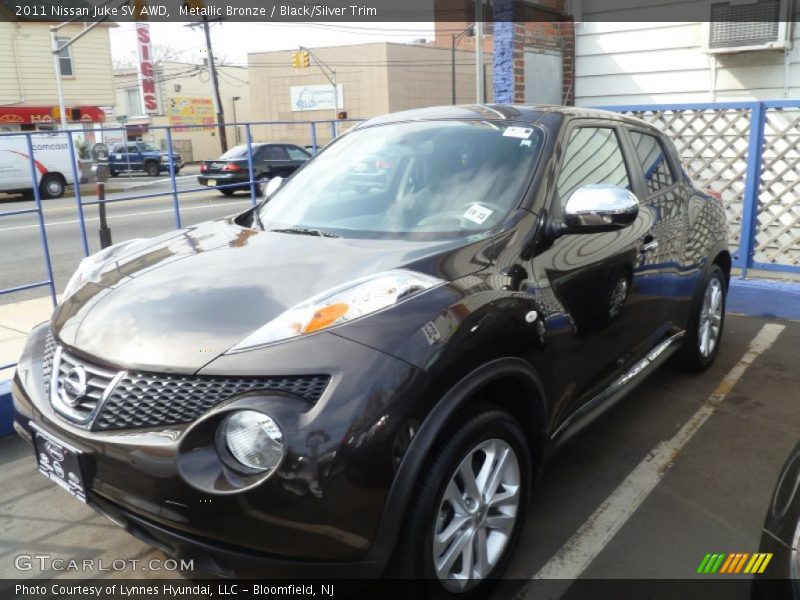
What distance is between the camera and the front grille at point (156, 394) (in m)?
2.09

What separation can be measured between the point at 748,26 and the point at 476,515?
800 centimetres

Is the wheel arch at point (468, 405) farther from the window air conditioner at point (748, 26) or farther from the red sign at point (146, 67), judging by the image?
the red sign at point (146, 67)

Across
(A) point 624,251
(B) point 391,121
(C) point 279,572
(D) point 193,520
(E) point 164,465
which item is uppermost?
(B) point 391,121

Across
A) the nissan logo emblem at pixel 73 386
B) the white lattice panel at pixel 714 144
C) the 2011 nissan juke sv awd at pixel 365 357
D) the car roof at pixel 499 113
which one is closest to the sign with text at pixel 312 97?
the white lattice panel at pixel 714 144

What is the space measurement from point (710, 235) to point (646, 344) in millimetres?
1190

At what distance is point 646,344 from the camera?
3.81m

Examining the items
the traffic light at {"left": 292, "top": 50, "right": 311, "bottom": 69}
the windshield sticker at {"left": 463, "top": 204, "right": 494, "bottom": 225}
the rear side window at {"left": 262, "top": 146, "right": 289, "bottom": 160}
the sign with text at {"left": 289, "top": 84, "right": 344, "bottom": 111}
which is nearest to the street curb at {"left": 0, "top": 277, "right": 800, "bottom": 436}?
the windshield sticker at {"left": 463, "top": 204, "right": 494, "bottom": 225}

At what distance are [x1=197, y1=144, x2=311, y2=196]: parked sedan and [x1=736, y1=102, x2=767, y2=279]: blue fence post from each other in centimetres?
1243

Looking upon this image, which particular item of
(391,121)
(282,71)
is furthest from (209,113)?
(391,121)

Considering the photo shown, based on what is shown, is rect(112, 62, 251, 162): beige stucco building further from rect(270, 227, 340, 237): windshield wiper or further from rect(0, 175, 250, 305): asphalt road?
rect(270, 227, 340, 237): windshield wiper

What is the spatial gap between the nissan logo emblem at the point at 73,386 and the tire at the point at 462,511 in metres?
1.13

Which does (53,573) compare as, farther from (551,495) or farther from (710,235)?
(710,235)

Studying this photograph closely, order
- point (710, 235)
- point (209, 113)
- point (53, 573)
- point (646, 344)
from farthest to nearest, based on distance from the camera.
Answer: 1. point (209, 113)
2. point (710, 235)
3. point (646, 344)
4. point (53, 573)

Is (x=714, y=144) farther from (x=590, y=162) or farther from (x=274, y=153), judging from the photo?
(x=274, y=153)
